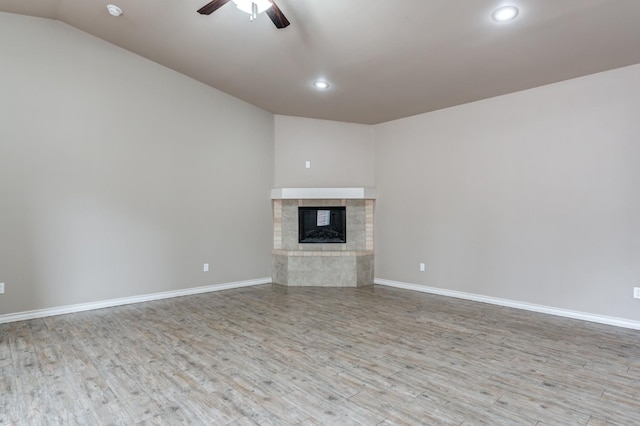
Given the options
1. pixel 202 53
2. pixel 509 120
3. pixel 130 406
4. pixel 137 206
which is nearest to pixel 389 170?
pixel 509 120

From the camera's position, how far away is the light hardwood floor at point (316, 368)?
1.96 metres

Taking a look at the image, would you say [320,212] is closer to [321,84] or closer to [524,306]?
[321,84]

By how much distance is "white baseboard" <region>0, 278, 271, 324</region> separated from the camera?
11.9 feet

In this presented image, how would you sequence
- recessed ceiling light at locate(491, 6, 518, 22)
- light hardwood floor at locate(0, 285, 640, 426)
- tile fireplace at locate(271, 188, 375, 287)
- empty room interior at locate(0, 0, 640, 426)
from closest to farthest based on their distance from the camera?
light hardwood floor at locate(0, 285, 640, 426) → empty room interior at locate(0, 0, 640, 426) → recessed ceiling light at locate(491, 6, 518, 22) → tile fireplace at locate(271, 188, 375, 287)

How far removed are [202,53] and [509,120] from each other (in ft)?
12.3

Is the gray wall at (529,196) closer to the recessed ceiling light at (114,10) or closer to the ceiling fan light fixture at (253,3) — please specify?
the ceiling fan light fixture at (253,3)

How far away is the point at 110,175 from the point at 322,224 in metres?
3.08

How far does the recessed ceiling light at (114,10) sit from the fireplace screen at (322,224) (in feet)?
11.1

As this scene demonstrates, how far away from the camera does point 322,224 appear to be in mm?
5754

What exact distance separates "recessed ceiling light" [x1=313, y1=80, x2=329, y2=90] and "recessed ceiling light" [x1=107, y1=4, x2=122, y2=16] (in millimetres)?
2135

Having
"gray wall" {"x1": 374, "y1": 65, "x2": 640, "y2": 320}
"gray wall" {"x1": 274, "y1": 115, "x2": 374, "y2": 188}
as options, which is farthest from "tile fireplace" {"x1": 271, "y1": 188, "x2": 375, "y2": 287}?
"gray wall" {"x1": 374, "y1": 65, "x2": 640, "y2": 320}

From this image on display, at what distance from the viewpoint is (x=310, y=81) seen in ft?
14.0

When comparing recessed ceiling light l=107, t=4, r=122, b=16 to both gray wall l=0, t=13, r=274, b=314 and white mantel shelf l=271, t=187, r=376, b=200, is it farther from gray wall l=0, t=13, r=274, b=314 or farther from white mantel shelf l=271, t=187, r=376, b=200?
white mantel shelf l=271, t=187, r=376, b=200

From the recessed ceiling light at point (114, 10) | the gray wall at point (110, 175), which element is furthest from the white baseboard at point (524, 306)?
the recessed ceiling light at point (114, 10)
